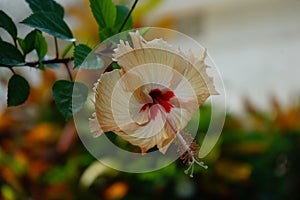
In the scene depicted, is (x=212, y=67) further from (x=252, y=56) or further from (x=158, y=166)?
(x=252, y=56)

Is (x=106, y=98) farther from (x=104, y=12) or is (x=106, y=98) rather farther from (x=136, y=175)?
(x=136, y=175)

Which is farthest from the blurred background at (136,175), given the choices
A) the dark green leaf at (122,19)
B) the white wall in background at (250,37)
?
the dark green leaf at (122,19)

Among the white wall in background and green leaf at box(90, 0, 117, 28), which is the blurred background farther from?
green leaf at box(90, 0, 117, 28)

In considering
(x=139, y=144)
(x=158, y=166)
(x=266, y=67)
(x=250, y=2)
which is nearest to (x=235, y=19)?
(x=250, y=2)

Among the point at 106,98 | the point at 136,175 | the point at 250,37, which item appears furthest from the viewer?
the point at 250,37

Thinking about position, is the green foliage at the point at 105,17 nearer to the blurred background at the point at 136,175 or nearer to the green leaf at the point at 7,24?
the green leaf at the point at 7,24

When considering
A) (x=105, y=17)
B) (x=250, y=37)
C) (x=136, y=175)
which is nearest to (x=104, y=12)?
(x=105, y=17)
